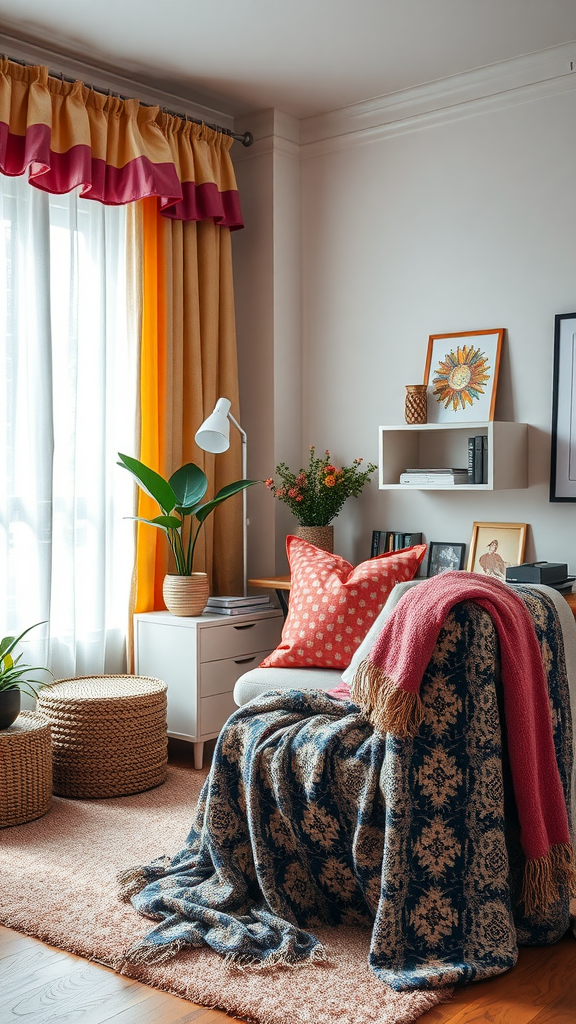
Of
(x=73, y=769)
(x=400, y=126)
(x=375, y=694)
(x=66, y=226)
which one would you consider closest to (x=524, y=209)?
(x=400, y=126)

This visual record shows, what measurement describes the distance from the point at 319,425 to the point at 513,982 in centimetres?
268

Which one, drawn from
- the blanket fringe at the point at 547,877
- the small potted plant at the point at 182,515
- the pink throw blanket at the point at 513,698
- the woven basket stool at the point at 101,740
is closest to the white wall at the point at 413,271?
the small potted plant at the point at 182,515

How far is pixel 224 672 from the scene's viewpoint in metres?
3.80

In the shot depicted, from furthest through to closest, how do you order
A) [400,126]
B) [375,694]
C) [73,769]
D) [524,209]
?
[400,126]
[524,209]
[73,769]
[375,694]

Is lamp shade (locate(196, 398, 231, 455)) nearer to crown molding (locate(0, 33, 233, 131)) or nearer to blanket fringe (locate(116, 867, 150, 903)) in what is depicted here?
crown molding (locate(0, 33, 233, 131))

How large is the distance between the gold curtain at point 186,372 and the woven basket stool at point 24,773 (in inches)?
35.1

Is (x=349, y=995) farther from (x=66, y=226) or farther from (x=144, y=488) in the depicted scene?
(x=66, y=226)

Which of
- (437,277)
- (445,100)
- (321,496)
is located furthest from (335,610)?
(445,100)

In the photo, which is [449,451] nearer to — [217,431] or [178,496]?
[217,431]

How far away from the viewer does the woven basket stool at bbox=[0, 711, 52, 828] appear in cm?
308

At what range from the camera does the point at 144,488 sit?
12.2ft

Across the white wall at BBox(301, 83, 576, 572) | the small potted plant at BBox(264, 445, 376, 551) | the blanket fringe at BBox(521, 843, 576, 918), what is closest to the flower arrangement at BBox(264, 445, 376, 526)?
the small potted plant at BBox(264, 445, 376, 551)

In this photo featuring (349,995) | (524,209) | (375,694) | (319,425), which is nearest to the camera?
(349,995)

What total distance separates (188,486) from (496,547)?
1.21 metres
